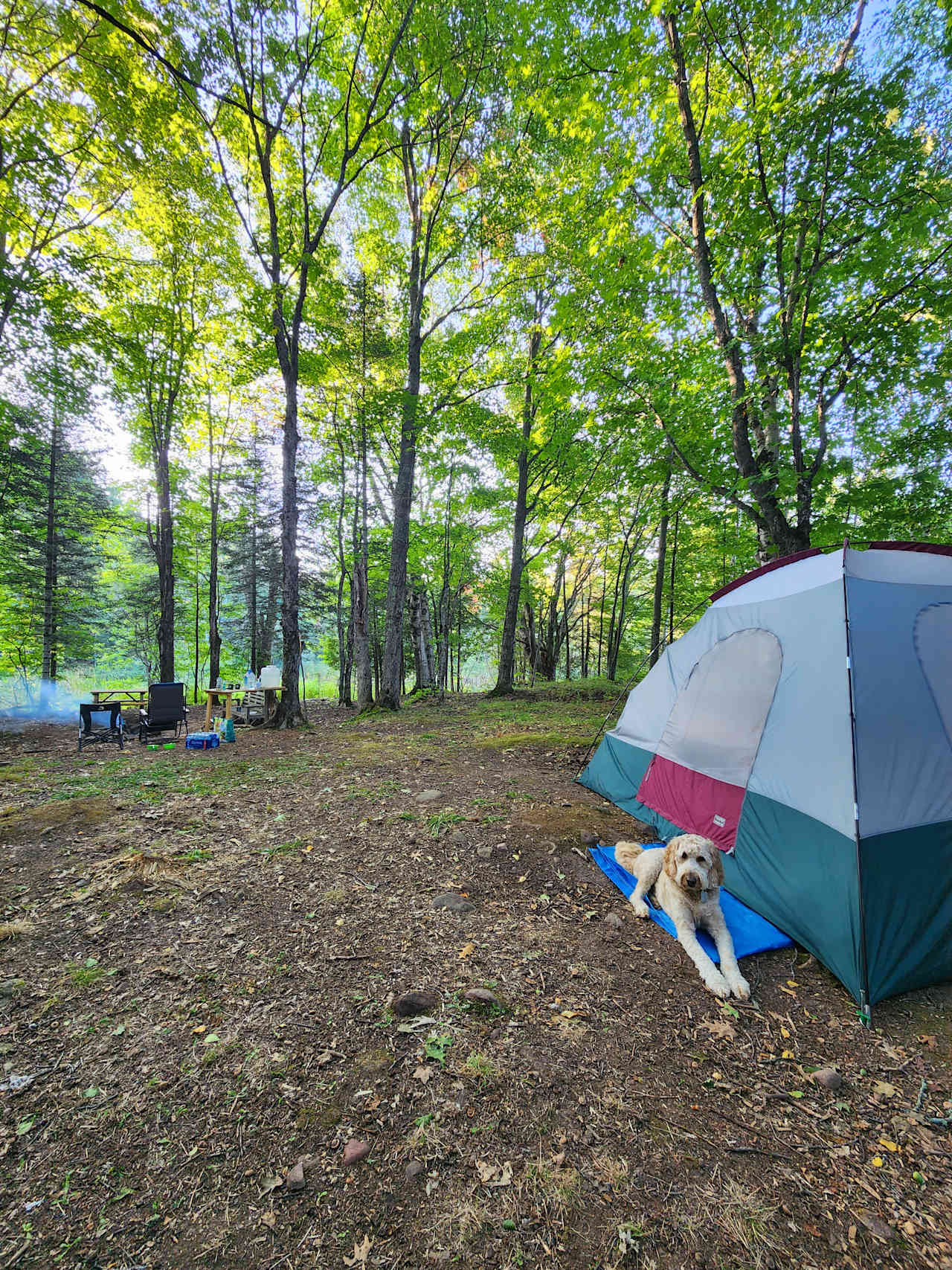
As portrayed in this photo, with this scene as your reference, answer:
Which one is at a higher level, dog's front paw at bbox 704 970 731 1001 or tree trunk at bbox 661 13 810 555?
tree trunk at bbox 661 13 810 555

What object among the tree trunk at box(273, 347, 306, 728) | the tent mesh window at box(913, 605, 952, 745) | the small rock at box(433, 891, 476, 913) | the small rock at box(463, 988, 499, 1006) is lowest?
the small rock at box(463, 988, 499, 1006)

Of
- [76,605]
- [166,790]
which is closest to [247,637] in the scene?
[76,605]

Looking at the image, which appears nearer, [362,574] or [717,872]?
[717,872]

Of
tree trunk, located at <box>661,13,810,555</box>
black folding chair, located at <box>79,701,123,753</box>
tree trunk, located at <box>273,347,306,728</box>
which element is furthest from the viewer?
tree trunk, located at <box>273,347,306,728</box>

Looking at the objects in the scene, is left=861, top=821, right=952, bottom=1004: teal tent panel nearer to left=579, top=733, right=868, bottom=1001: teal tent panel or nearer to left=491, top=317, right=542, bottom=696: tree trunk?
left=579, top=733, right=868, bottom=1001: teal tent panel

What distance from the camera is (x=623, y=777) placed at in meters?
5.22

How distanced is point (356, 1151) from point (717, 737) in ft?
11.9

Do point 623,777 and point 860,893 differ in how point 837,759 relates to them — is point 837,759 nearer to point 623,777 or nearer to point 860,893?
point 860,893

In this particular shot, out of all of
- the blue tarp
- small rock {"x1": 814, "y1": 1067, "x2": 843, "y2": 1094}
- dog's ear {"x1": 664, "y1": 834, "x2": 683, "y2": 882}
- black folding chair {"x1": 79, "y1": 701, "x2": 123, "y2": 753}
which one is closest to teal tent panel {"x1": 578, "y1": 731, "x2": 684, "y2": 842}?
the blue tarp

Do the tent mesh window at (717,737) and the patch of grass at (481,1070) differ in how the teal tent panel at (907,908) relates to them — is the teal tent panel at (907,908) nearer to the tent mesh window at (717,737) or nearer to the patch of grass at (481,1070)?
the tent mesh window at (717,737)

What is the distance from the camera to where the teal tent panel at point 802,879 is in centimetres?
268

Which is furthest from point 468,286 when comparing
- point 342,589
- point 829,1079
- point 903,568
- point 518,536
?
point 829,1079

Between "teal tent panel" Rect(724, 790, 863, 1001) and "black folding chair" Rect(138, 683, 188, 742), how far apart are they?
29.7 ft

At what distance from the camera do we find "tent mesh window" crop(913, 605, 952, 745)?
3.06 meters
